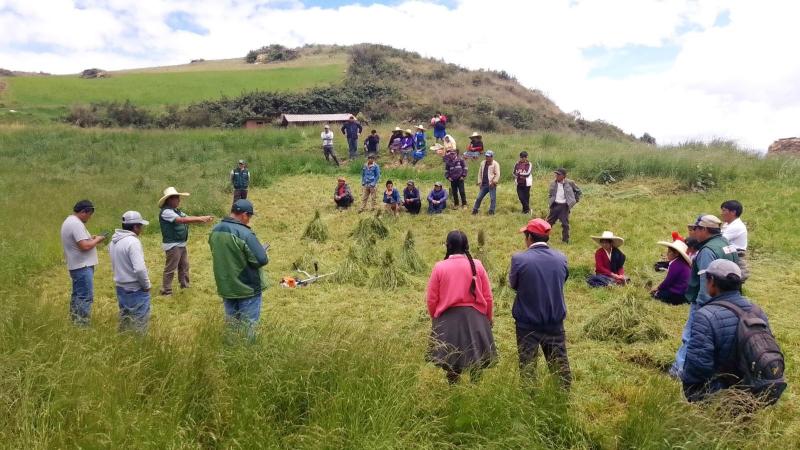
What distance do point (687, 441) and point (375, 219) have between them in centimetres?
931

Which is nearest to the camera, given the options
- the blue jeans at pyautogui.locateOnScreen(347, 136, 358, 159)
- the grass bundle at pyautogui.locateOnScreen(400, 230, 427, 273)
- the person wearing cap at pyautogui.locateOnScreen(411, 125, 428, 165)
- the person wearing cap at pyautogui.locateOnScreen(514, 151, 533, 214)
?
the grass bundle at pyautogui.locateOnScreen(400, 230, 427, 273)

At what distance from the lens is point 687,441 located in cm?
290

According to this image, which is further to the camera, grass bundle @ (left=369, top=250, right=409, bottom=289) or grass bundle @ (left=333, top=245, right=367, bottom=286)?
grass bundle @ (left=333, top=245, right=367, bottom=286)

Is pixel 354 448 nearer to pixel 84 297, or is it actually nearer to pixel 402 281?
pixel 84 297

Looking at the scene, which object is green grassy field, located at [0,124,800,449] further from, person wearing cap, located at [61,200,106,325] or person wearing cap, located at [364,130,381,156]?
person wearing cap, located at [364,130,381,156]

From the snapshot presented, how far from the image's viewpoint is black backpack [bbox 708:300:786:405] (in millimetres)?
3139

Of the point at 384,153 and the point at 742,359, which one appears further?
the point at 384,153

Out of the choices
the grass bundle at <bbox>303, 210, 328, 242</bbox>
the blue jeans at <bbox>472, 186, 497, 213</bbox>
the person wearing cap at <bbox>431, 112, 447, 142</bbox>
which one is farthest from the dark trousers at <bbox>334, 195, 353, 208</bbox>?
the person wearing cap at <bbox>431, 112, 447, 142</bbox>

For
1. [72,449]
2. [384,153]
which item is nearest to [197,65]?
[384,153]

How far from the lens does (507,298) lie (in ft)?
24.8

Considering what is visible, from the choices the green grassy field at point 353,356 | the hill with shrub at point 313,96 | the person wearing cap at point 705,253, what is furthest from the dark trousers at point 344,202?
the hill with shrub at point 313,96

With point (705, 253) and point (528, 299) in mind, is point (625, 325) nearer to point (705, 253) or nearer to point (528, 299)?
point (705, 253)

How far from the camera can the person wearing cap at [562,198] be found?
1068 centimetres

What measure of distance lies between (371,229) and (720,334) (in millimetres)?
8716
